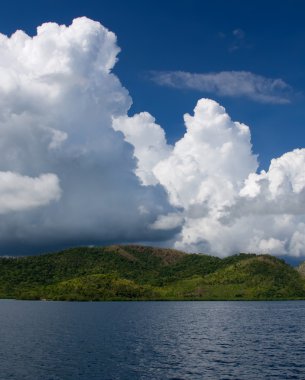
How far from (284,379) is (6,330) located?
129165 mm

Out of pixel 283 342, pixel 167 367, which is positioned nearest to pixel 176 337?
pixel 283 342

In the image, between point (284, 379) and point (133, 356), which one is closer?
point (284, 379)

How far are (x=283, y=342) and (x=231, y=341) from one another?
55.6 ft

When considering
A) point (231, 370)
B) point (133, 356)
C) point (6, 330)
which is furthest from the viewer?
point (6, 330)

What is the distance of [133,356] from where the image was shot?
127 m

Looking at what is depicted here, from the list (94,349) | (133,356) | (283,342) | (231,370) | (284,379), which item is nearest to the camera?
(284,379)

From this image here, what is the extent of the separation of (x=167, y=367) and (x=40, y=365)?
1156 inches

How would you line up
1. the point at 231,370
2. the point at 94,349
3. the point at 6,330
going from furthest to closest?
the point at 6,330
the point at 94,349
the point at 231,370

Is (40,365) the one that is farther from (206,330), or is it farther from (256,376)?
(206,330)

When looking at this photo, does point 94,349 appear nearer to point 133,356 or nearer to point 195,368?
point 133,356

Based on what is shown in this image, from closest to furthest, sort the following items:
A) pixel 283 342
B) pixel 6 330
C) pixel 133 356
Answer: pixel 133 356 < pixel 283 342 < pixel 6 330

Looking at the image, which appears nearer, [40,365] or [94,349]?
[40,365]

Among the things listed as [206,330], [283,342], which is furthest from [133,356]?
[206,330]

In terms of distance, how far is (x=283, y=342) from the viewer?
519 feet
